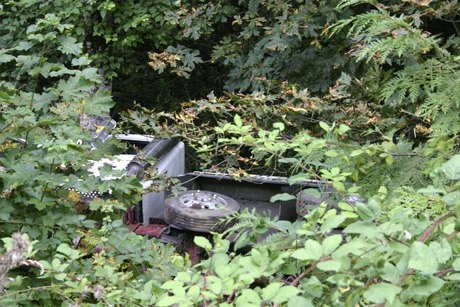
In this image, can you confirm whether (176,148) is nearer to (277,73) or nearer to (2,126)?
(277,73)

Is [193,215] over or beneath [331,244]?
beneath

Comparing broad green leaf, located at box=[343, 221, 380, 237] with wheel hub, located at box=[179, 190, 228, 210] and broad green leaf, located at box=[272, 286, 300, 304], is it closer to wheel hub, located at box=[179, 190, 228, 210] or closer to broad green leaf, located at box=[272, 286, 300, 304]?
broad green leaf, located at box=[272, 286, 300, 304]

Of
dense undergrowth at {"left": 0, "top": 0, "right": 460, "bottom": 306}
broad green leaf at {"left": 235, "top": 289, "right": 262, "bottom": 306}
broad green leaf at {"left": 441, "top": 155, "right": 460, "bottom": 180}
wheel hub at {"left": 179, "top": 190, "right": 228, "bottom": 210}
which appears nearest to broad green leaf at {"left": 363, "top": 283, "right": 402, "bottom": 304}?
dense undergrowth at {"left": 0, "top": 0, "right": 460, "bottom": 306}

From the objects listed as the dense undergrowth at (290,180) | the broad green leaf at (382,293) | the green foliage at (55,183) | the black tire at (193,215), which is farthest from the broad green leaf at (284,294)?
the black tire at (193,215)

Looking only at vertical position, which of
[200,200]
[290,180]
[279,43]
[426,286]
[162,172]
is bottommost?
[200,200]

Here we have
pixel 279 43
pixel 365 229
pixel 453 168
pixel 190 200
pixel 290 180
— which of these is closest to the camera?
pixel 365 229

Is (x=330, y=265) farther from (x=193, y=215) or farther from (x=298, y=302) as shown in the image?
(x=193, y=215)

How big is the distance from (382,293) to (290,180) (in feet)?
2.32

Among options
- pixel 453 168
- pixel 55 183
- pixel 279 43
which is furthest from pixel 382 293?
pixel 279 43

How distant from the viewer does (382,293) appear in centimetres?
107

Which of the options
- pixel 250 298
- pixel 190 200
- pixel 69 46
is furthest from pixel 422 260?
pixel 190 200

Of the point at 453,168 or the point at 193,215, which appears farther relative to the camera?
the point at 193,215

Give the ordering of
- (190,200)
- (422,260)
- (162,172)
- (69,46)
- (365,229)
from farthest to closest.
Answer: (162,172) → (190,200) → (69,46) → (365,229) → (422,260)

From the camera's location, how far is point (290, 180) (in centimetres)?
175
